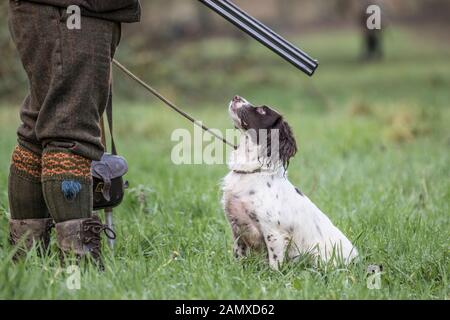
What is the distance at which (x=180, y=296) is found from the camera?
2834 millimetres

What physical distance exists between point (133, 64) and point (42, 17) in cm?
998

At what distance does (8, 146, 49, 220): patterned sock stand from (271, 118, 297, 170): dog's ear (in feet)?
4.01

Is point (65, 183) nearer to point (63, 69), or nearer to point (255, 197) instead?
point (63, 69)

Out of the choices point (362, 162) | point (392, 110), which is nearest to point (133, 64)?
point (392, 110)

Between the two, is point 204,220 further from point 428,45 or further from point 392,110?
point 428,45

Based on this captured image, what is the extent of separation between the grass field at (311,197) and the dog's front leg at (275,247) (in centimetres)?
7

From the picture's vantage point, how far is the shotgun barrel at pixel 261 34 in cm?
321

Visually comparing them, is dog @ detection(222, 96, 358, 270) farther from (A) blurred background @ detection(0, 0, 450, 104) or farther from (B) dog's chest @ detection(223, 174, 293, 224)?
(A) blurred background @ detection(0, 0, 450, 104)

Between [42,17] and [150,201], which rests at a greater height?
[42,17]

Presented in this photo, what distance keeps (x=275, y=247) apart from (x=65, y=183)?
1.11 m
